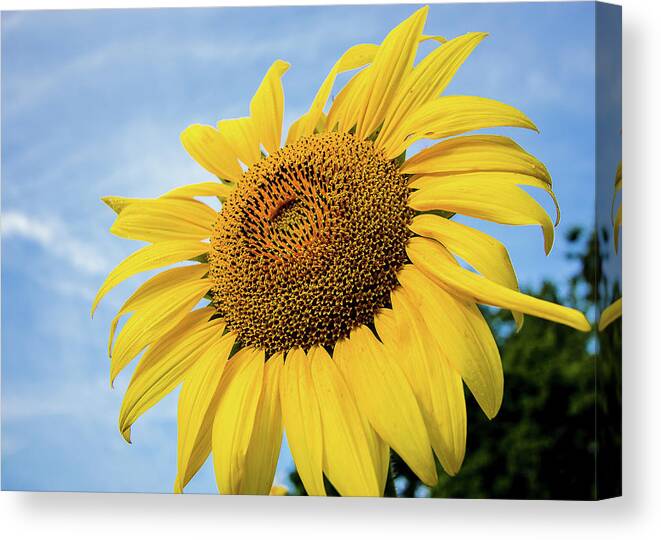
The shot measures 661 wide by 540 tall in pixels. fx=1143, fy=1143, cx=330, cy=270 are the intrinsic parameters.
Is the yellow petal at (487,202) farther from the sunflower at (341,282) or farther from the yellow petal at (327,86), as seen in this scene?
the yellow petal at (327,86)

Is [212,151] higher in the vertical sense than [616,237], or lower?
higher

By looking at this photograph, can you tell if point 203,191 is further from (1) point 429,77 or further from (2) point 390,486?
(2) point 390,486

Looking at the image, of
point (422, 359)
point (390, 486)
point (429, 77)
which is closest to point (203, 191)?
point (429, 77)

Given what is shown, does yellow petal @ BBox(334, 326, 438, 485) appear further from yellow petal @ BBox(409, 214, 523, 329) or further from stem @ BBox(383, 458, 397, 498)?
yellow petal @ BBox(409, 214, 523, 329)

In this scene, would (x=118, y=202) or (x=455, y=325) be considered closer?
(x=455, y=325)

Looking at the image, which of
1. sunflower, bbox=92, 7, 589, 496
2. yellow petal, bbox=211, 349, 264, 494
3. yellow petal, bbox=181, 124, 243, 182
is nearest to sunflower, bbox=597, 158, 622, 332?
sunflower, bbox=92, 7, 589, 496

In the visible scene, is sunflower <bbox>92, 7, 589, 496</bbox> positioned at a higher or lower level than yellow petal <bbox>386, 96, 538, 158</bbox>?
lower

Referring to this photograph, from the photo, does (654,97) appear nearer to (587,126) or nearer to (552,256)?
(587,126)
